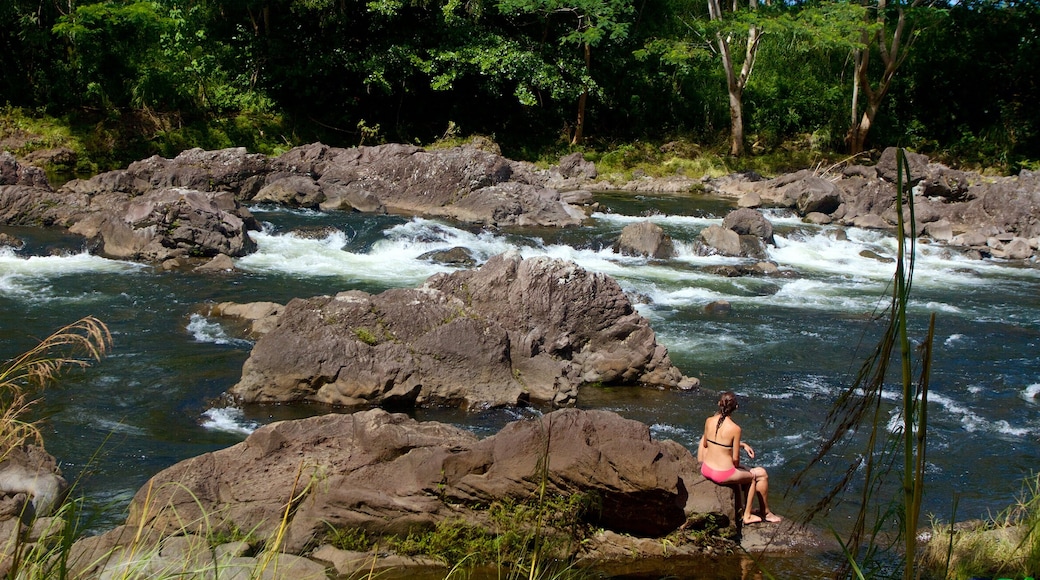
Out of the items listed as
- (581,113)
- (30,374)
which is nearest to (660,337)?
(30,374)

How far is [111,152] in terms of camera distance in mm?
23656

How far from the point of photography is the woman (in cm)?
585

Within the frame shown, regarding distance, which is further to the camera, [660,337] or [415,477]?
[660,337]

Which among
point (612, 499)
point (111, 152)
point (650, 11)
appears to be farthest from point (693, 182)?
point (612, 499)

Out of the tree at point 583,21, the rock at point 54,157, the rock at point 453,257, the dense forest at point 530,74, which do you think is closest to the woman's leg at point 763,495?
the rock at point 453,257

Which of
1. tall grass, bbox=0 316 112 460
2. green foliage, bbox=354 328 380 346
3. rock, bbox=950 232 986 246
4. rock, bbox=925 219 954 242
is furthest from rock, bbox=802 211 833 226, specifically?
tall grass, bbox=0 316 112 460

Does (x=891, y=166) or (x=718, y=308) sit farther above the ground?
(x=891, y=166)

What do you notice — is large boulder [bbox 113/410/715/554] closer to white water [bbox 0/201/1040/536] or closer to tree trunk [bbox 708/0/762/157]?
white water [bbox 0/201/1040/536]

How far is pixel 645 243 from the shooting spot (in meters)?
16.8

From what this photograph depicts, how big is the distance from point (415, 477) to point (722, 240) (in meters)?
13.0

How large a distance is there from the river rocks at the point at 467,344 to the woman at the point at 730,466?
2.84 meters

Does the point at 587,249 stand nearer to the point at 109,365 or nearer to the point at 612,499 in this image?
the point at 109,365

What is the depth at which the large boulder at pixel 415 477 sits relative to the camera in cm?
504

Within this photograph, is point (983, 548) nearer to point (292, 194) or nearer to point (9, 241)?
point (9, 241)
